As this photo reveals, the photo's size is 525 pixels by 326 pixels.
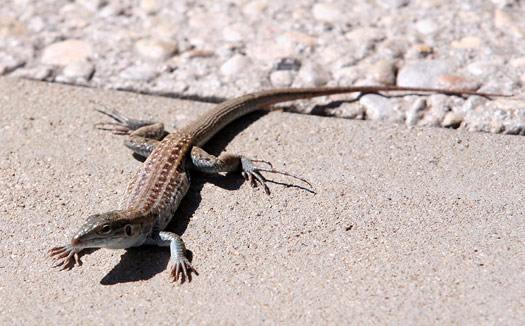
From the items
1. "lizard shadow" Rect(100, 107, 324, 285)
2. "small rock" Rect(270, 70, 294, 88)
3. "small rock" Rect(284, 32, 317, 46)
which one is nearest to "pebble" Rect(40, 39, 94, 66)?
"lizard shadow" Rect(100, 107, 324, 285)

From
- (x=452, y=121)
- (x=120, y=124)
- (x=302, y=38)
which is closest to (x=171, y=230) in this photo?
(x=120, y=124)

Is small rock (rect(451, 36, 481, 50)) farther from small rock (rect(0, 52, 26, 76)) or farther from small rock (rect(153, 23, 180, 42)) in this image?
small rock (rect(0, 52, 26, 76))

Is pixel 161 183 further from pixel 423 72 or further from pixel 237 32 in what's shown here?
pixel 423 72

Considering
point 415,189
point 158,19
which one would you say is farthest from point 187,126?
point 158,19

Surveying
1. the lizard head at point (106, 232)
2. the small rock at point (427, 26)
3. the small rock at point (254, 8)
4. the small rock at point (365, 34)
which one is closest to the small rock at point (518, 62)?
the small rock at point (427, 26)

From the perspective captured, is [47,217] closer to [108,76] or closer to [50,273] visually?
[50,273]

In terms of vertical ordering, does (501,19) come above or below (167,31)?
above
